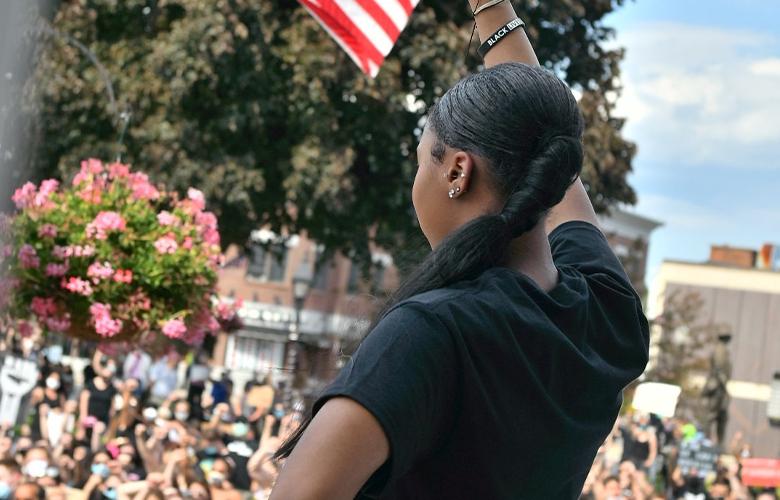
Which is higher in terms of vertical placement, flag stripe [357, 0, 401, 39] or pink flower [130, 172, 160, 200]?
flag stripe [357, 0, 401, 39]

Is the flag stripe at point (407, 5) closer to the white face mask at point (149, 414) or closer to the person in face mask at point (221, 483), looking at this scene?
the person in face mask at point (221, 483)

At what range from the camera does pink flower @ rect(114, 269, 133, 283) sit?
6875 millimetres

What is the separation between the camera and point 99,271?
6793 millimetres

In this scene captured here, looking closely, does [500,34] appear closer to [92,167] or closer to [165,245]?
[165,245]

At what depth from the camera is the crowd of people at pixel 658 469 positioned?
14086mm

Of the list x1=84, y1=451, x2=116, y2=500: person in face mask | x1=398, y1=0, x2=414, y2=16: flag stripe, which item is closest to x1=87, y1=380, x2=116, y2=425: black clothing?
x1=84, y1=451, x2=116, y2=500: person in face mask

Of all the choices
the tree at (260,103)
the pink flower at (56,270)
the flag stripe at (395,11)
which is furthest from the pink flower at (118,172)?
the tree at (260,103)

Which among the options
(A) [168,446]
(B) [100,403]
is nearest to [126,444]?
(A) [168,446]

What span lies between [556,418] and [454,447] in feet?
0.52

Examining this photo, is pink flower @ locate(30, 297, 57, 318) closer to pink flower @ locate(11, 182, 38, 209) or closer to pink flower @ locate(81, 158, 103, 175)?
Answer: pink flower @ locate(11, 182, 38, 209)

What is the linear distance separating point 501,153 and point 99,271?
547 cm

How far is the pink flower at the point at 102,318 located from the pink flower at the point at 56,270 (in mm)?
244

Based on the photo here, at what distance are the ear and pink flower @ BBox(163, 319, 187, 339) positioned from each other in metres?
5.67

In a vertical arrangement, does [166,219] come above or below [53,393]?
above
